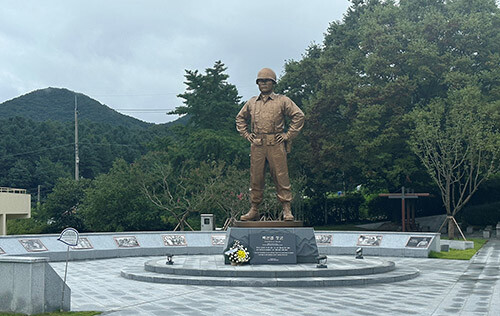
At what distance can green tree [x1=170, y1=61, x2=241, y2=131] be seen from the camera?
3806 centimetres

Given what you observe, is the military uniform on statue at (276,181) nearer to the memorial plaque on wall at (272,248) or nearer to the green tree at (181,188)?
the memorial plaque on wall at (272,248)

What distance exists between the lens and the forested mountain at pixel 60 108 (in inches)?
2806

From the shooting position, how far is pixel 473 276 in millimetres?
14547

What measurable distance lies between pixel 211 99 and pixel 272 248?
2472 cm

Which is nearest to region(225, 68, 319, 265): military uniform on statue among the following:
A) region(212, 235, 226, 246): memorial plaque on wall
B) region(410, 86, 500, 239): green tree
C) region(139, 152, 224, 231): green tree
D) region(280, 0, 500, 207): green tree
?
region(212, 235, 226, 246): memorial plaque on wall

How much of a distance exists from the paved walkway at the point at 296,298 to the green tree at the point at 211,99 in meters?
23.8

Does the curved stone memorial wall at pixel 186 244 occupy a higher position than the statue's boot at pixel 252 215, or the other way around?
the statue's boot at pixel 252 215

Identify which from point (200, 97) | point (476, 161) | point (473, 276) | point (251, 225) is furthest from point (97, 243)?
point (200, 97)

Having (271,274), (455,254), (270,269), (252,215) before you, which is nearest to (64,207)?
→ (252,215)

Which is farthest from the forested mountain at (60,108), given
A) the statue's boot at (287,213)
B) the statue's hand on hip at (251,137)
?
the statue's boot at (287,213)

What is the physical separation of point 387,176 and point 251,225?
15.7 m

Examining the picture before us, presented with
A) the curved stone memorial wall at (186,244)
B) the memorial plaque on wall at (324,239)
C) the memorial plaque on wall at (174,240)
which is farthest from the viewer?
the memorial plaque on wall at (324,239)

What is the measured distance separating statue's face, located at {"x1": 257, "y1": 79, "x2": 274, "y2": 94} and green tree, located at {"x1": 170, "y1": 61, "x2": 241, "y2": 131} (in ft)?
71.6

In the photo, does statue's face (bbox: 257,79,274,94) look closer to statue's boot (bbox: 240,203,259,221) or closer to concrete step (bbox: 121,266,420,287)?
statue's boot (bbox: 240,203,259,221)
